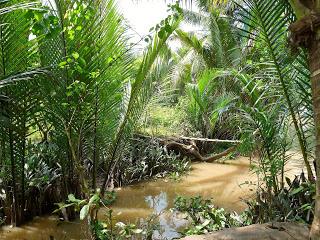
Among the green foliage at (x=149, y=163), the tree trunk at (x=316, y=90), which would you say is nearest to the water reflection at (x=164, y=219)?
the green foliage at (x=149, y=163)

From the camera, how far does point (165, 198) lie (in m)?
6.30

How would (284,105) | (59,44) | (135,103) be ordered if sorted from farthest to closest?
1. (135,103)
2. (59,44)
3. (284,105)

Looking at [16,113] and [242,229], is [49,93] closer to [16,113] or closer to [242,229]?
[16,113]

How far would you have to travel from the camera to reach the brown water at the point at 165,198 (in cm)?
439

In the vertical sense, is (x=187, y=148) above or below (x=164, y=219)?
above

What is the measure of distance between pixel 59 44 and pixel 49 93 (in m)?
0.57

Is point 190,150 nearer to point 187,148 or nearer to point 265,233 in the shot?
point 187,148

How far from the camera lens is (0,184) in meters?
4.43

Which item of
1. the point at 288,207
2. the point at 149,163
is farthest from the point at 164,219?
the point at 149,163

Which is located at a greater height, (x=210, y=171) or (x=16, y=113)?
(x=16, y=113)

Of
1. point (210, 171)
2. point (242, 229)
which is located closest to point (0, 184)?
point (242, 229)

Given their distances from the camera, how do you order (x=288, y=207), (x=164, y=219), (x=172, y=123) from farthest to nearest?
1. (x=172, y=123)
2. (x=164, y=219)
3. (x=288, y=207)

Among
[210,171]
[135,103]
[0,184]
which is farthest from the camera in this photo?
[210,171]

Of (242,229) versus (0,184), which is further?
(0,184)
